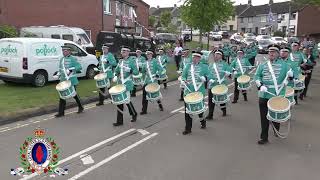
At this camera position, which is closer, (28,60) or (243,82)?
(243,82)

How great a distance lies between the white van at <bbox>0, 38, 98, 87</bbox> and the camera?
1608 cm

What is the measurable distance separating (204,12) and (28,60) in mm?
16215

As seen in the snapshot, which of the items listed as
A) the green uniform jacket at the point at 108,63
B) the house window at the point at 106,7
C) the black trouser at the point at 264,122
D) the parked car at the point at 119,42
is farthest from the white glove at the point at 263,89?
the house window at the point at 106,7

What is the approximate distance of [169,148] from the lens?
28.6ft

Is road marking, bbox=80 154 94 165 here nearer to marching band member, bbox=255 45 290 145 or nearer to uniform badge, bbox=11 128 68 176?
uniform badge, bbox=11 128 68 176

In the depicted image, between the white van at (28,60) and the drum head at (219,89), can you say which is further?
the white van at (28,60)

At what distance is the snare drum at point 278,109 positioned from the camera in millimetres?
8789

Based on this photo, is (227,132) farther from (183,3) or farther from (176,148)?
(183,3)

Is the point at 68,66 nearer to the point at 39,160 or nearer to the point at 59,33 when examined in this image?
the point at 39,160

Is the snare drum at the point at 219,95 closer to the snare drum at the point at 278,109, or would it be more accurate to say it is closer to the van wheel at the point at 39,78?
the snare drum at the point at 278,109

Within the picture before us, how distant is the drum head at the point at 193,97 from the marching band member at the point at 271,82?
4.31 feet

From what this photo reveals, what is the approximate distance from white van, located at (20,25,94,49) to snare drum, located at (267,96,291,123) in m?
17.1

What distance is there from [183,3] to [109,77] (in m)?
17.3

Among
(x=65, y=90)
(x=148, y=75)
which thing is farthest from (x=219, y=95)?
(x=65, y=90)
